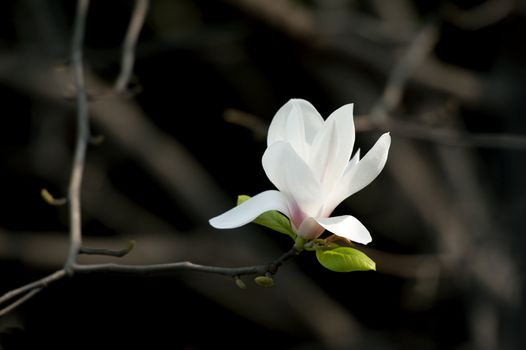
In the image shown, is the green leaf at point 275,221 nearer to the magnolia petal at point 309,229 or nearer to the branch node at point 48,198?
the magnolia petal at point 309,229

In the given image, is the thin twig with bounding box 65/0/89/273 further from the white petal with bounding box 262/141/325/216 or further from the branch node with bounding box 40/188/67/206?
the white petal with bounding box 262/141/325/216

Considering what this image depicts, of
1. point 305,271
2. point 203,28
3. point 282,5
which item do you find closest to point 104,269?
point 282,5

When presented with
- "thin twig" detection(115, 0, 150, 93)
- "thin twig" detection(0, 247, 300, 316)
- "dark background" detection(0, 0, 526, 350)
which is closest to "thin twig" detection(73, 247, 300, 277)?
"thin twig" detection(0, 247, 300, 316)

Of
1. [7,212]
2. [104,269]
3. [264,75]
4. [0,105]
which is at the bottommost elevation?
[104,269]

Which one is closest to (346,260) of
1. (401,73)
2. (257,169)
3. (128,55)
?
(128,55)

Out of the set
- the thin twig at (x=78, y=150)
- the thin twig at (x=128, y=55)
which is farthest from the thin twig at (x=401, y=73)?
the thin twig at (x=78, y=150)

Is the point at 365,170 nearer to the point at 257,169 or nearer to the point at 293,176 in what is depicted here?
the point at 293,176

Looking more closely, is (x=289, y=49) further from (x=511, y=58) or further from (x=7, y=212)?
(x=7, y=212)
